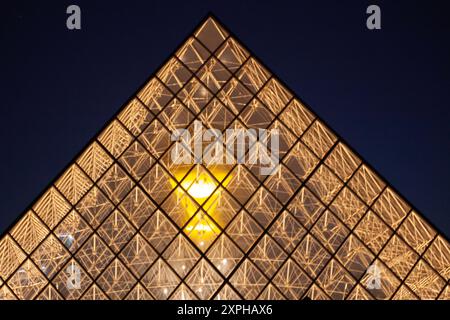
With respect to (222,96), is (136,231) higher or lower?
lower

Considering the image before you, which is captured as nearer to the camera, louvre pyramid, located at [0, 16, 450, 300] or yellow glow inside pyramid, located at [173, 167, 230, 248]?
louvre pyramid, located at [0, 16, 450, 300]

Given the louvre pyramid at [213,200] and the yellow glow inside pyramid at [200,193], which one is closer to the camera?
the louvre pyramid at [213,200]

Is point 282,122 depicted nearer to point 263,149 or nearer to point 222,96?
point 263,149

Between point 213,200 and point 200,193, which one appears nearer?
point 213,200

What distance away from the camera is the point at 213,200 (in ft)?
47.8

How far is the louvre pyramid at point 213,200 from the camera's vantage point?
1328 centimetres

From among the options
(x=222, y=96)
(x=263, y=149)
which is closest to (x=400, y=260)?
(x=263, y=149)

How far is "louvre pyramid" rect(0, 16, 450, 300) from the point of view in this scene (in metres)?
13.3
